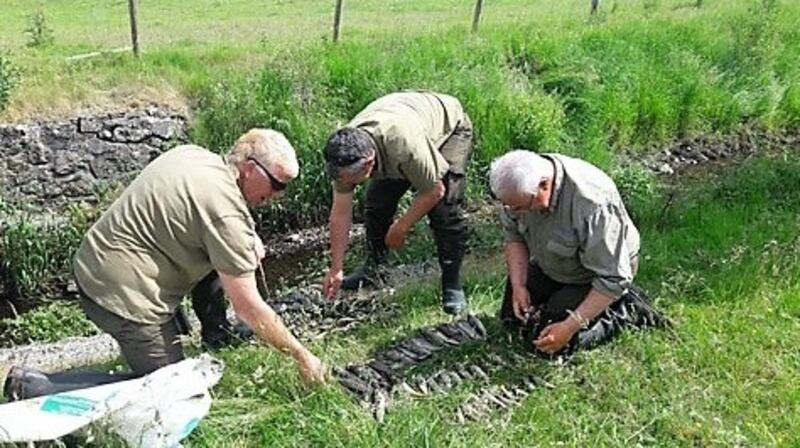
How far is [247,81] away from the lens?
11188 mm

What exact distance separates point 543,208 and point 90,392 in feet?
7.35

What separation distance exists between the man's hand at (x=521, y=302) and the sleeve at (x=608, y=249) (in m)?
0.51

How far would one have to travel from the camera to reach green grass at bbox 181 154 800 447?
14.3 feet

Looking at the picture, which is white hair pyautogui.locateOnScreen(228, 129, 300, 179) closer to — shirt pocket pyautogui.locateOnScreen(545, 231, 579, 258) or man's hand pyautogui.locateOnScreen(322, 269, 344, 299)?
shirt pocket pyautogui.locateOnScreen(545, 231, 579, 258)

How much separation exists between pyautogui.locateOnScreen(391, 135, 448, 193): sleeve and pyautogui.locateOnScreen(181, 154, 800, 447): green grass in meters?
0.90

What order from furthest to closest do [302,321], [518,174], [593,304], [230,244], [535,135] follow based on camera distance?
[535,135] → [302,321] → [593,304] → [518,174] → [230,244]

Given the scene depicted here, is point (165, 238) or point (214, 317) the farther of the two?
point (214, 317)

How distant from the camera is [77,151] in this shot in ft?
35.6

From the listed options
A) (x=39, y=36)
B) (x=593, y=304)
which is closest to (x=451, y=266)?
(x=593, y=304)

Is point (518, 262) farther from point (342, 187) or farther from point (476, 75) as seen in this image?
point (476, 75)

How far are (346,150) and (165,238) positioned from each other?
1.31 meters

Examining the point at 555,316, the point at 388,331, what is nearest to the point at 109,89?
the point at 388,331

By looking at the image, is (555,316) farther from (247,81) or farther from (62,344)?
(247,81)

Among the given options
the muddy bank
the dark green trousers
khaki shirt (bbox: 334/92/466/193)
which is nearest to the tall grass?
the muddy bank
